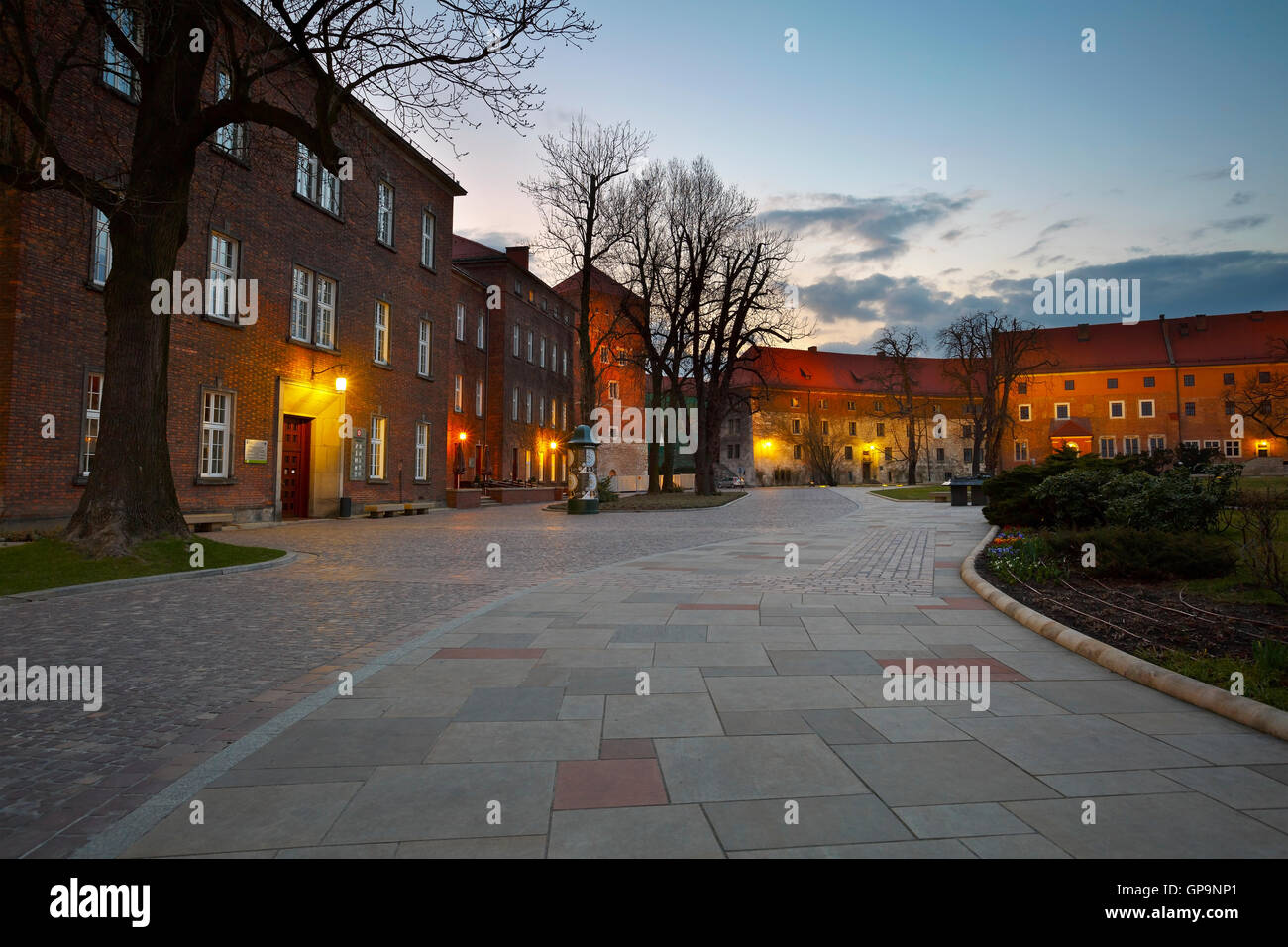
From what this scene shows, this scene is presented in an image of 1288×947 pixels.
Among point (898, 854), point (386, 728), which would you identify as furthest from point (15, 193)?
point (898, 854)

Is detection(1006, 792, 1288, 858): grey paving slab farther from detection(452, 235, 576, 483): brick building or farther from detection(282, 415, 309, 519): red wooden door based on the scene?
detection(452, 235, 576, 483): brick building

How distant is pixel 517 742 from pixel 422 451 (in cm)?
2731

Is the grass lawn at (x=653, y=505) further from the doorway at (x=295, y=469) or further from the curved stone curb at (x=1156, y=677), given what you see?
the curved stone curb at (x=1156, y=677)

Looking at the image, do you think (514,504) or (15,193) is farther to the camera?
(514,504)

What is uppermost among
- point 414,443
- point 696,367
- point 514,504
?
point 696,367

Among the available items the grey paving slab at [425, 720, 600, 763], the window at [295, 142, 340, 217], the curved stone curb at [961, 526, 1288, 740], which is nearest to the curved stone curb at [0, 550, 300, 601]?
the grey paving slab at [425, 720, 600, 763]

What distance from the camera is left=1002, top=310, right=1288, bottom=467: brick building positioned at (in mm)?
71812

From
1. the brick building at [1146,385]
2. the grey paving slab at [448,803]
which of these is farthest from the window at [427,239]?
the brick building at [1146,385]

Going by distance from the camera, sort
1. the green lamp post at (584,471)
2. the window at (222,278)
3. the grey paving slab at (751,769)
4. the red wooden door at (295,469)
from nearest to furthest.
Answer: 1. the grey paving slab at (751,769)
2. the window at (222,278)
3. the red wooden door at (295,469)
4. the green lamp post at (584,471)

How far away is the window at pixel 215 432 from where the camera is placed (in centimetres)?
1888

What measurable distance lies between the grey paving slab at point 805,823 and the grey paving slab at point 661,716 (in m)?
1.01
